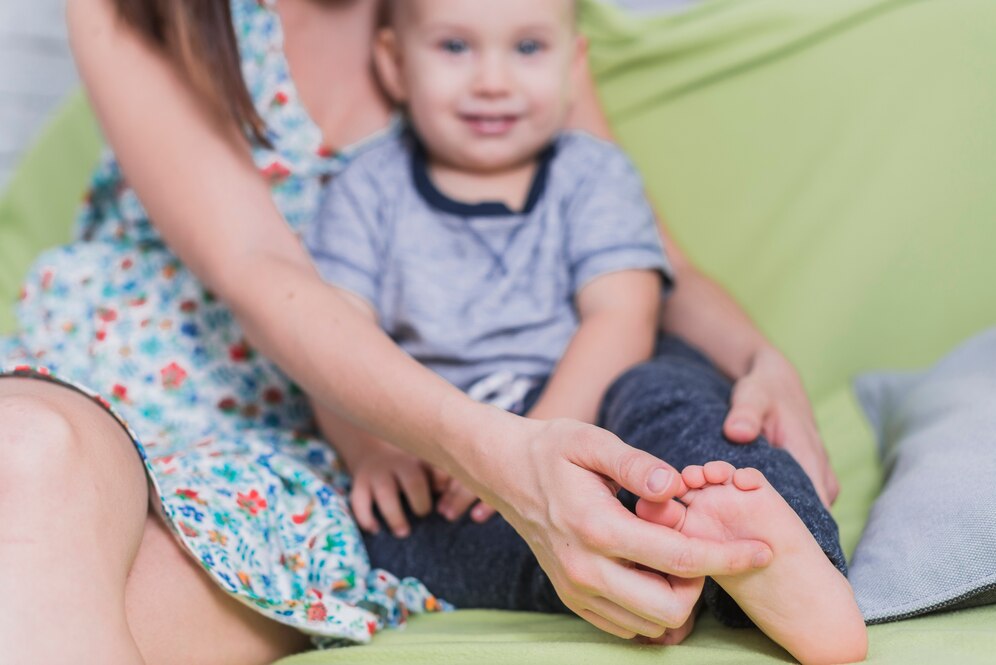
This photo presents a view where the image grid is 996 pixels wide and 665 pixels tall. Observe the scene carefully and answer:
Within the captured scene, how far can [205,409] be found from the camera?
129 centimetres

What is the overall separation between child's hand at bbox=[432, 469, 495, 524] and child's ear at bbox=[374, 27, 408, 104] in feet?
1.64

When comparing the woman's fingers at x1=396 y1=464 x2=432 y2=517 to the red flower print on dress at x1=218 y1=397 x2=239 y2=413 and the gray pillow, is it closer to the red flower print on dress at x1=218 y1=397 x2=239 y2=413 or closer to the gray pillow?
the red flower print on dress at x1=218 y1=397 x2=239 y2=413

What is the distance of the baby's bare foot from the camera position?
2.63 ft

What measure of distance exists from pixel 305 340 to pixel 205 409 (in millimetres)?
297

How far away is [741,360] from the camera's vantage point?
1.27m

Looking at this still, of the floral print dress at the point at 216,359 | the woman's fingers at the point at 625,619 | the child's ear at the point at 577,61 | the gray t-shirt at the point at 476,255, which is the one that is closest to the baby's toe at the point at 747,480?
the woman's fingers at the point at 625,619

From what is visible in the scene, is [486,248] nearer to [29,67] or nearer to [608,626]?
[608,626]

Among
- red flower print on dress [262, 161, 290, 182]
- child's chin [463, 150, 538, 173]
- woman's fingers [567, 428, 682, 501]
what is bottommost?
red flower print on dress [262, 161, 290, 182]

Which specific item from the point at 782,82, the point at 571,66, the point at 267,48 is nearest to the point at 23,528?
the point at 267,48

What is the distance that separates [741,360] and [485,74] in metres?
0.42

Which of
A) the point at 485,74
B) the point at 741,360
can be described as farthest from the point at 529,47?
the point at 741,360

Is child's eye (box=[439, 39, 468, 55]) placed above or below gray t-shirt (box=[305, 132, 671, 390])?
above

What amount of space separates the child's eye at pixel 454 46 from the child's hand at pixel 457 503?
19.2 inches

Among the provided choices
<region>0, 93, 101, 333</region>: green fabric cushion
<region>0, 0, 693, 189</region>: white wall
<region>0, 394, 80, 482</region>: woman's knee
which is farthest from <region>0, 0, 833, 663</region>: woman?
<region>0, 0, 693, 189</region>: white wall
